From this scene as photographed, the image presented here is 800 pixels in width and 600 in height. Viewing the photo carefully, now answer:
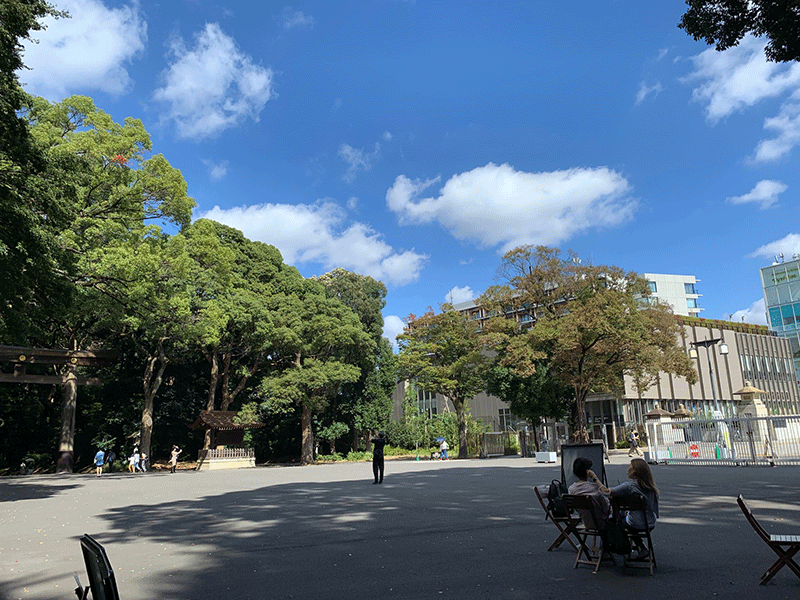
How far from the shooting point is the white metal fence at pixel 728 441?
65.0ft

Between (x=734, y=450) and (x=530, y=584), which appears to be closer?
(x=530, y=584)

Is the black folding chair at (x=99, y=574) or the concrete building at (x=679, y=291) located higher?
the concrete building at (x=679, y=291)

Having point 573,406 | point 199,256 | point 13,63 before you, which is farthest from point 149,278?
point 573,406

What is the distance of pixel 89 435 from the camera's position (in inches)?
1502

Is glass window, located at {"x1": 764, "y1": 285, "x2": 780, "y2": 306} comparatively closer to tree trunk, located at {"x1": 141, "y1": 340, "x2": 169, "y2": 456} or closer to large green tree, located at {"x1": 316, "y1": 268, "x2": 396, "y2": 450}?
large green tree, located at {"x1": 316, "y1": 268, "x2": 396, "y2": 450}

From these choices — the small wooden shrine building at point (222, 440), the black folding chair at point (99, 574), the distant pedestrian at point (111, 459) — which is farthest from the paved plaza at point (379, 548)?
the small wooden shrine building at point (222, 440)

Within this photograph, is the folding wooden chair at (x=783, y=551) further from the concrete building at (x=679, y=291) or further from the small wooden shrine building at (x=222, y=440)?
the concrete building at (x=679, y=291)

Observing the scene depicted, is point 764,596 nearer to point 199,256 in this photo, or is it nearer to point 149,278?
point 149,278

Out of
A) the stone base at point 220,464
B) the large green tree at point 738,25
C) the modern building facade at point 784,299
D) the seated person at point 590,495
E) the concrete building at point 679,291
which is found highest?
the concrete building at point 679,291

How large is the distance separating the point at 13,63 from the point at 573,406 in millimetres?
33314

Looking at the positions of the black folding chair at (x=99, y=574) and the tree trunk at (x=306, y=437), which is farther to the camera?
the tree trunk at (x=306, y=437)

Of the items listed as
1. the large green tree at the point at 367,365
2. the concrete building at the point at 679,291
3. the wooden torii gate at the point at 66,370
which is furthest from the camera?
the concrete building at the point at 679,291

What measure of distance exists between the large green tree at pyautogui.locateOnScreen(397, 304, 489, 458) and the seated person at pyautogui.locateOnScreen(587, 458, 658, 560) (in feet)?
107

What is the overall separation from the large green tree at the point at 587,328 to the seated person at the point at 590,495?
24.4 metres
